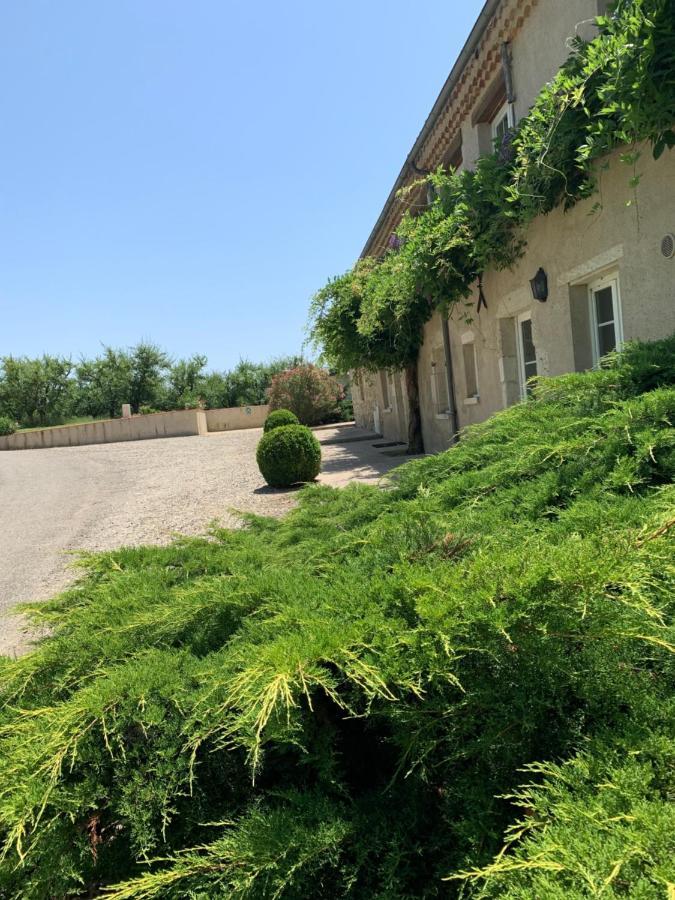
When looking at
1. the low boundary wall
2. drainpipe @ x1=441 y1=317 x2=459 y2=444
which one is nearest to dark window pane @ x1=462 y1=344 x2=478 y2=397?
drainpipe @ x1=441 y1=317 x2=459 y2=444

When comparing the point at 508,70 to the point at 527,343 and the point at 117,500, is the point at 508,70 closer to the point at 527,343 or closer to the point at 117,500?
the point at 527,343

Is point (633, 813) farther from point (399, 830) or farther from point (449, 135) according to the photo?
point (449, 135)

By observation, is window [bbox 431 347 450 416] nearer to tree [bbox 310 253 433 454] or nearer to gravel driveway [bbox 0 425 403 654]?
tree [bbox 310 253 433 454]

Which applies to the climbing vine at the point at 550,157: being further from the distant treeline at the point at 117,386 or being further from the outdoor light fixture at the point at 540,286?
the distant treeline at the point at 117,386

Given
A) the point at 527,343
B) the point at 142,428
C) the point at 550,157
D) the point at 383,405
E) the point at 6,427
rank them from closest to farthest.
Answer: the point at 550,157
the point at 527,343
the point at 383,405
the point at 142,428
the point at 6,427

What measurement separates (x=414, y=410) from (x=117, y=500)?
6532 millimetres

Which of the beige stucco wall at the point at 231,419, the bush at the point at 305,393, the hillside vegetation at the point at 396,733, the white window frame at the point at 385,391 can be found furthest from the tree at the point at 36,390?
the hillside vegetation at the point at 396,733

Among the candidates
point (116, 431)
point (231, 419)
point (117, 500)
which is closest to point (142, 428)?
point (116, 431)

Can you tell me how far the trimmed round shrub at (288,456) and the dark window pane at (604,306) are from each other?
A: 6075 mm

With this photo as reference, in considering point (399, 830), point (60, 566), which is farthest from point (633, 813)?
point (60, 566)

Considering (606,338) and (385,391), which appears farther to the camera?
(385,391)

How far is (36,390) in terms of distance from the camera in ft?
127

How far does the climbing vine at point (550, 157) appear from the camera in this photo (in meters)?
3.62

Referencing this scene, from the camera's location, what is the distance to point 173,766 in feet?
4.42
